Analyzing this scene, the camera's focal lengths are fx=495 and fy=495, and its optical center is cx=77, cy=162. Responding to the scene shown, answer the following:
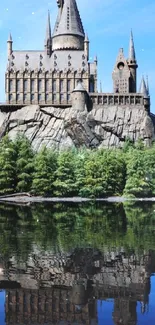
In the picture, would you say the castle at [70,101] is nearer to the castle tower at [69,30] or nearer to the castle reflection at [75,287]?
the castle tower at [69,30]

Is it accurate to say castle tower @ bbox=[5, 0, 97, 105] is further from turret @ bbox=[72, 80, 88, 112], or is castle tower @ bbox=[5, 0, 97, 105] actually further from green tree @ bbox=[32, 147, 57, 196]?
green tree @ bbox=[32, 147, 57, 196]

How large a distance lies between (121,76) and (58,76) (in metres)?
13.6

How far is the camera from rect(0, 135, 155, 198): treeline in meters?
76.1

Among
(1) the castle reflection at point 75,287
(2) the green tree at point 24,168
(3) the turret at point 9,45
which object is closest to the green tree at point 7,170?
(2) the green tree at point 24,168

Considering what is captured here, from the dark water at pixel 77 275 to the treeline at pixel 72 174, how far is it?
39093mm

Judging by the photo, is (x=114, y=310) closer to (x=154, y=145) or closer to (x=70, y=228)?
(x=70, y=228)

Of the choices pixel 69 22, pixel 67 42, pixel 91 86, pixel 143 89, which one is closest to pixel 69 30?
pixel 69 22

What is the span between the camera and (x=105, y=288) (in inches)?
793

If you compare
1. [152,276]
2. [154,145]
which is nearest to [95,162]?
[154,145]

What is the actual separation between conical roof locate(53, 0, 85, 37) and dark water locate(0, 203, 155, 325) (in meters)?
85.3

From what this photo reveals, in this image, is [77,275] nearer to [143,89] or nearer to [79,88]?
[79,88]

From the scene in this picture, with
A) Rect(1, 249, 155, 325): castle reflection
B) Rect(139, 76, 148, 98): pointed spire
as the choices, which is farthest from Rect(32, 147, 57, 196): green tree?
Rect(1, 249, 155, 325): castle reflection

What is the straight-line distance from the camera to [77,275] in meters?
22.2

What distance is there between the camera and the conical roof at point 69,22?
115 metres
